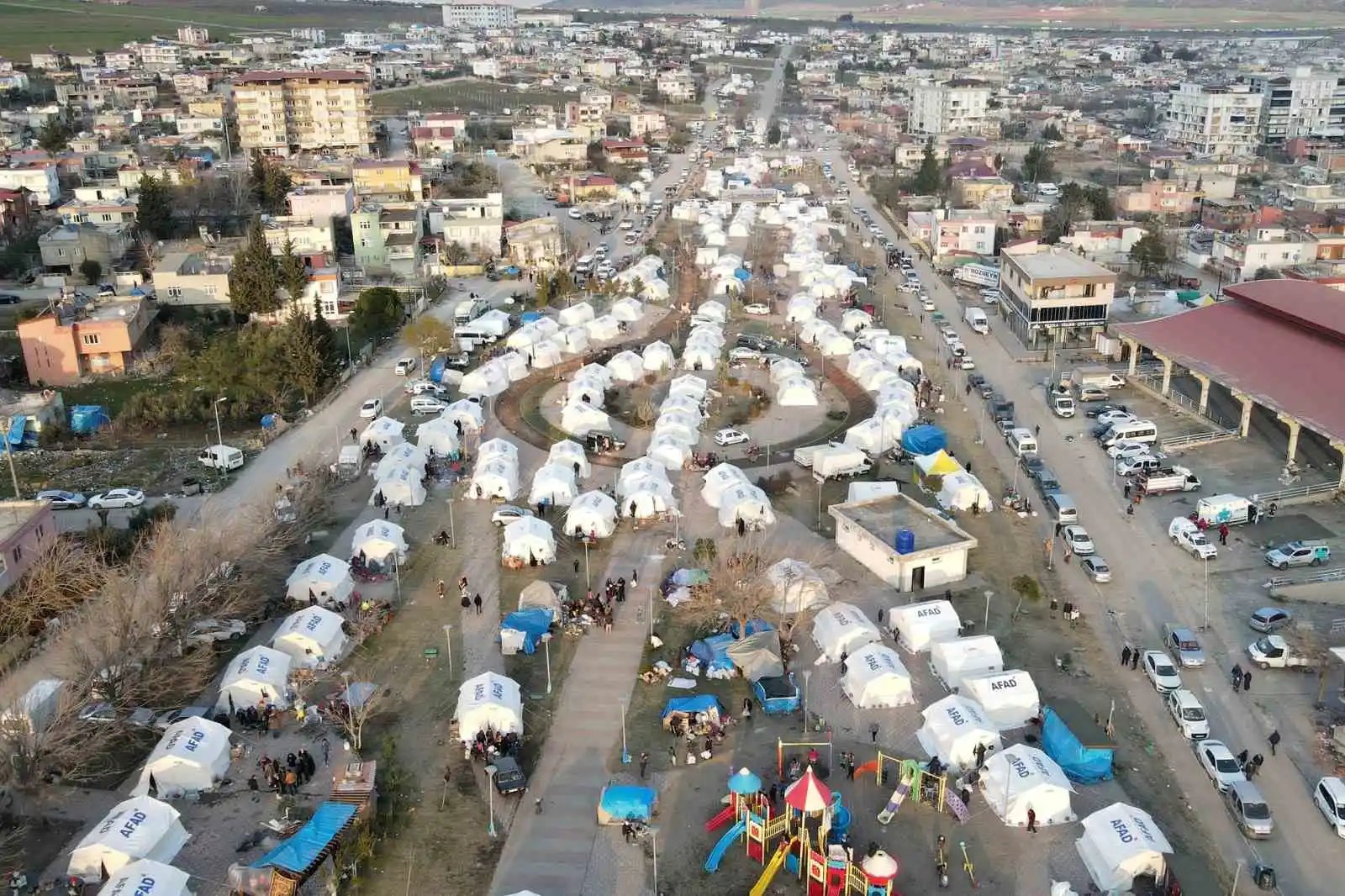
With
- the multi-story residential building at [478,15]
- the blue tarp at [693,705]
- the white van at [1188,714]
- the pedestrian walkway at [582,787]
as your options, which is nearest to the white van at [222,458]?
the pedestrian walkway at [582,787]

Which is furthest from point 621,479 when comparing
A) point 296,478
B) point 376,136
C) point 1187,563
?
point 376,136

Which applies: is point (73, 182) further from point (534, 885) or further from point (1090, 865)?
point (1090, 865)

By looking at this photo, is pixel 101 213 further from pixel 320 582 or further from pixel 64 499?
pixel 320 582

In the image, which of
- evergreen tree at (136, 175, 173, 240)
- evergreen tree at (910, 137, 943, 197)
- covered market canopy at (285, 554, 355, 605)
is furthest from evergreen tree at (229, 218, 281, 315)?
evergreen tree at (910, 137, 943, 197)

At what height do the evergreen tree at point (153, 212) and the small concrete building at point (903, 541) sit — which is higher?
the evergreen tree at point (153, 212)

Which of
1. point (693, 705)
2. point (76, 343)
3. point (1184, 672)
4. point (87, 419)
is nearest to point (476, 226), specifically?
point (76, 343)

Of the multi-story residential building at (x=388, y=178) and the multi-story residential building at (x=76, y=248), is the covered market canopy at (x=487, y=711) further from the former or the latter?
the multi-story residential building at (x=388, y=178)
